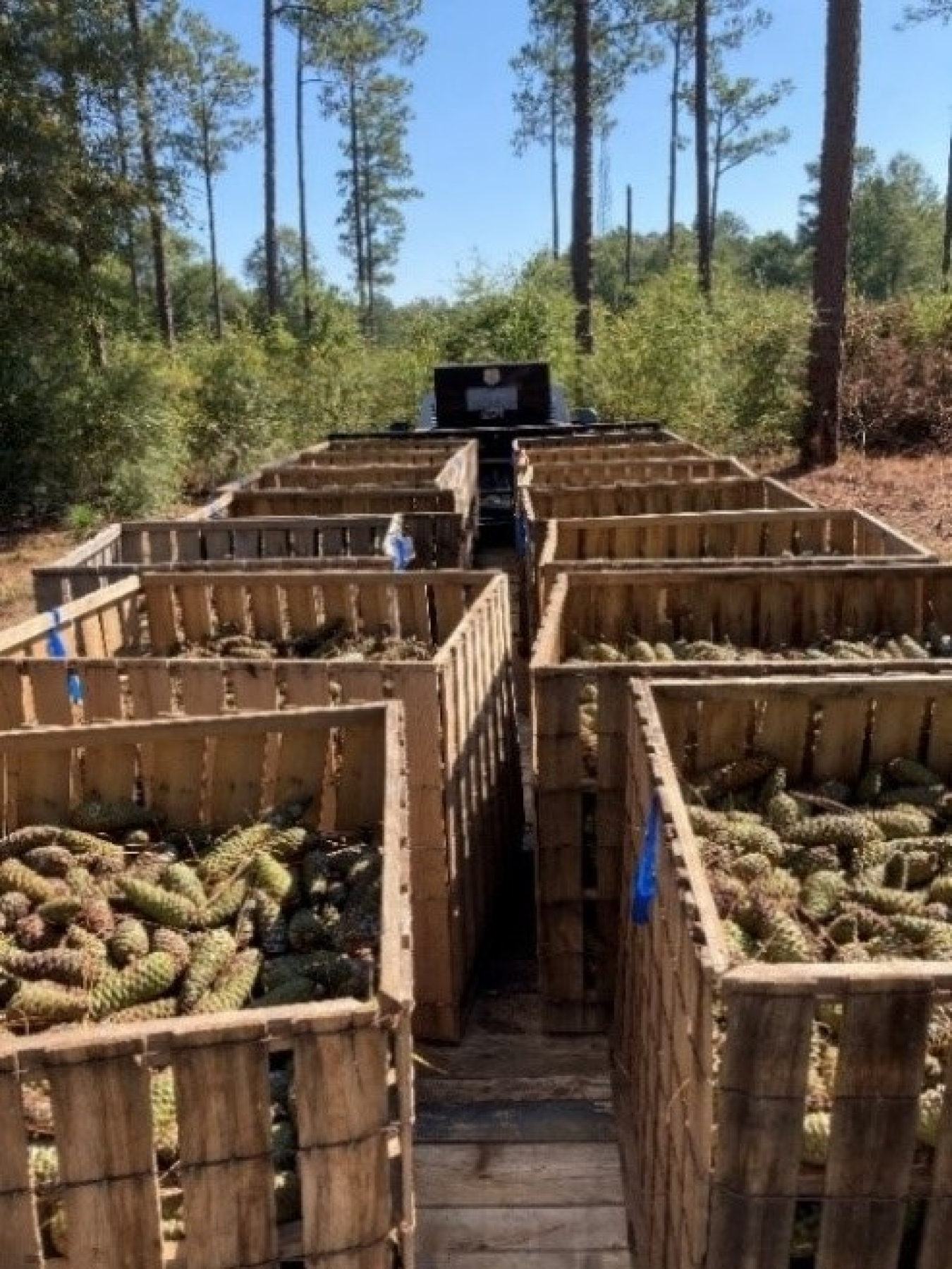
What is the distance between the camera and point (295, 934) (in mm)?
2715

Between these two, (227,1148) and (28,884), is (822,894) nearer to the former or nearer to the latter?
(227,1148)

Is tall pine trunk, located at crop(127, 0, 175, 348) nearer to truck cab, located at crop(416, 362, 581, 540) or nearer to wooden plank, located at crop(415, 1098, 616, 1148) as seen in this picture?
truck cab, located at crop(416, 362, 581, 540)

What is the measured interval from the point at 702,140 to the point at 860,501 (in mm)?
16848

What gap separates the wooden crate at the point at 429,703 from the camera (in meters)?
3.84

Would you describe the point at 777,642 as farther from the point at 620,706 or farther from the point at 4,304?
the point at 4,304

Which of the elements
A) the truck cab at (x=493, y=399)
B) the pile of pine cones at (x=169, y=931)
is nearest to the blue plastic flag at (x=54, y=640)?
the pile of pine cones at (x=169, y=931)

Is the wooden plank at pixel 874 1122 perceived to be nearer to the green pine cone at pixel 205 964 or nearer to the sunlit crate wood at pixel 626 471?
the green pine cone at pixel 205 964

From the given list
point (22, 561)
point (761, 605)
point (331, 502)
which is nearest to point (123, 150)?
point (22, 561)

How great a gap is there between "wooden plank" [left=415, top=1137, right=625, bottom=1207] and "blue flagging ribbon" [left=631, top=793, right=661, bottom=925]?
981 mm

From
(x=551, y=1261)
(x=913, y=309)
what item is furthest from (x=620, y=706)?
(x=913, y=309)

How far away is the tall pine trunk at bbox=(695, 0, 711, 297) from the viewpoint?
27656 millimetres

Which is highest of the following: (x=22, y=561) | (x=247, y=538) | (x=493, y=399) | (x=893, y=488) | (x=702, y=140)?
(x=702, y=140)

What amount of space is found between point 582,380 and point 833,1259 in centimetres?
2024

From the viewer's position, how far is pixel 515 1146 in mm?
3576
